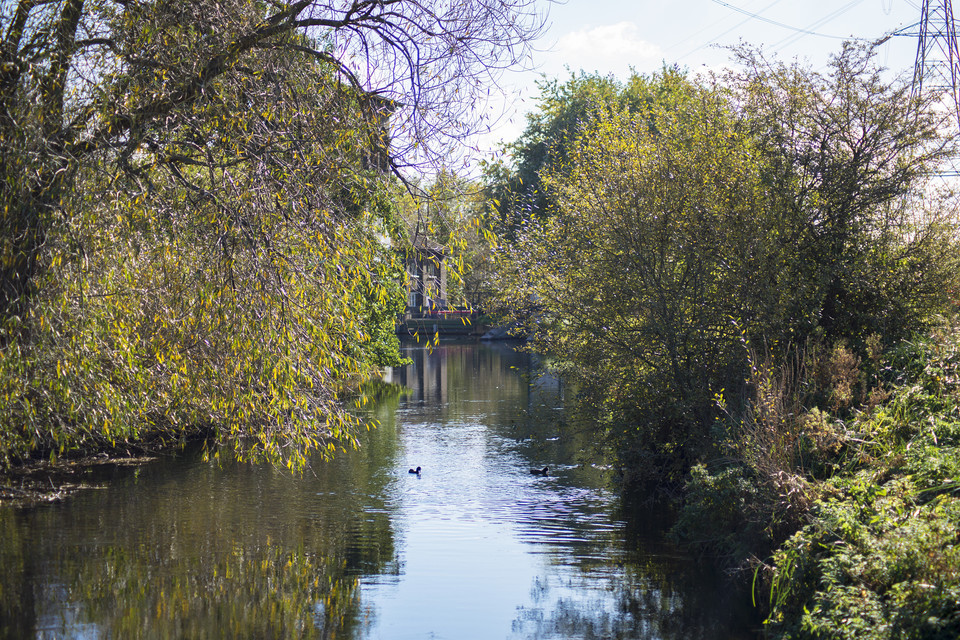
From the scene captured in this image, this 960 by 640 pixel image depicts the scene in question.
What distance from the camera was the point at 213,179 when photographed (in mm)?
7762

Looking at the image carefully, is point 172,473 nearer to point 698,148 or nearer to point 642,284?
point 642,284

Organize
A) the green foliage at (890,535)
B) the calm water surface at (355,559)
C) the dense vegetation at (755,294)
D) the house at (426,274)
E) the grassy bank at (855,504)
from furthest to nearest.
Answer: the dense vegetation at (755,294) < the calm water surface at (355,559) < the house at (426,274) < the grassy bank at (855,504) < the green foliage at (890,535)

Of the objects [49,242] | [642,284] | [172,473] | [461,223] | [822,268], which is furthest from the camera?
[172,473]

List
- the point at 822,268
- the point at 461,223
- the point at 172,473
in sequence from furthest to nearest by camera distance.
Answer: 1. the point at 172,473
2. the point at 822,268
3. the point at 461,223

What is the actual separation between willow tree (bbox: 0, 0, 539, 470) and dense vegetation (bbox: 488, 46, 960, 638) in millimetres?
1578

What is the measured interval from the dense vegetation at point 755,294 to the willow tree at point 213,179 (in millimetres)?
1578

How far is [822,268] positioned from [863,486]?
4829mm

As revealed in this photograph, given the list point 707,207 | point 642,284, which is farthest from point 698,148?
point 642,284

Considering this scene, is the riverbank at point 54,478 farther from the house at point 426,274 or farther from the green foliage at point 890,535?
the green foliage at point 890,535

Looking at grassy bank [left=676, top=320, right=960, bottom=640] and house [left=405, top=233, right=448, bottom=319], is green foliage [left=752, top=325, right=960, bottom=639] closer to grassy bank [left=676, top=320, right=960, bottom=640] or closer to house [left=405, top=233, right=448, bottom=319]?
grassy bank [left=676, top=320, right=960, bottom=640]

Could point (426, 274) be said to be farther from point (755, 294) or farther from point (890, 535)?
point (755, 294)

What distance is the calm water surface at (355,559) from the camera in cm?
873

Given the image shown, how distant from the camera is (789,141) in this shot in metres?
12.6

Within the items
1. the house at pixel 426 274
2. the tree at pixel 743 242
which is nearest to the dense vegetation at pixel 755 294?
the tree at pixel 743 242
